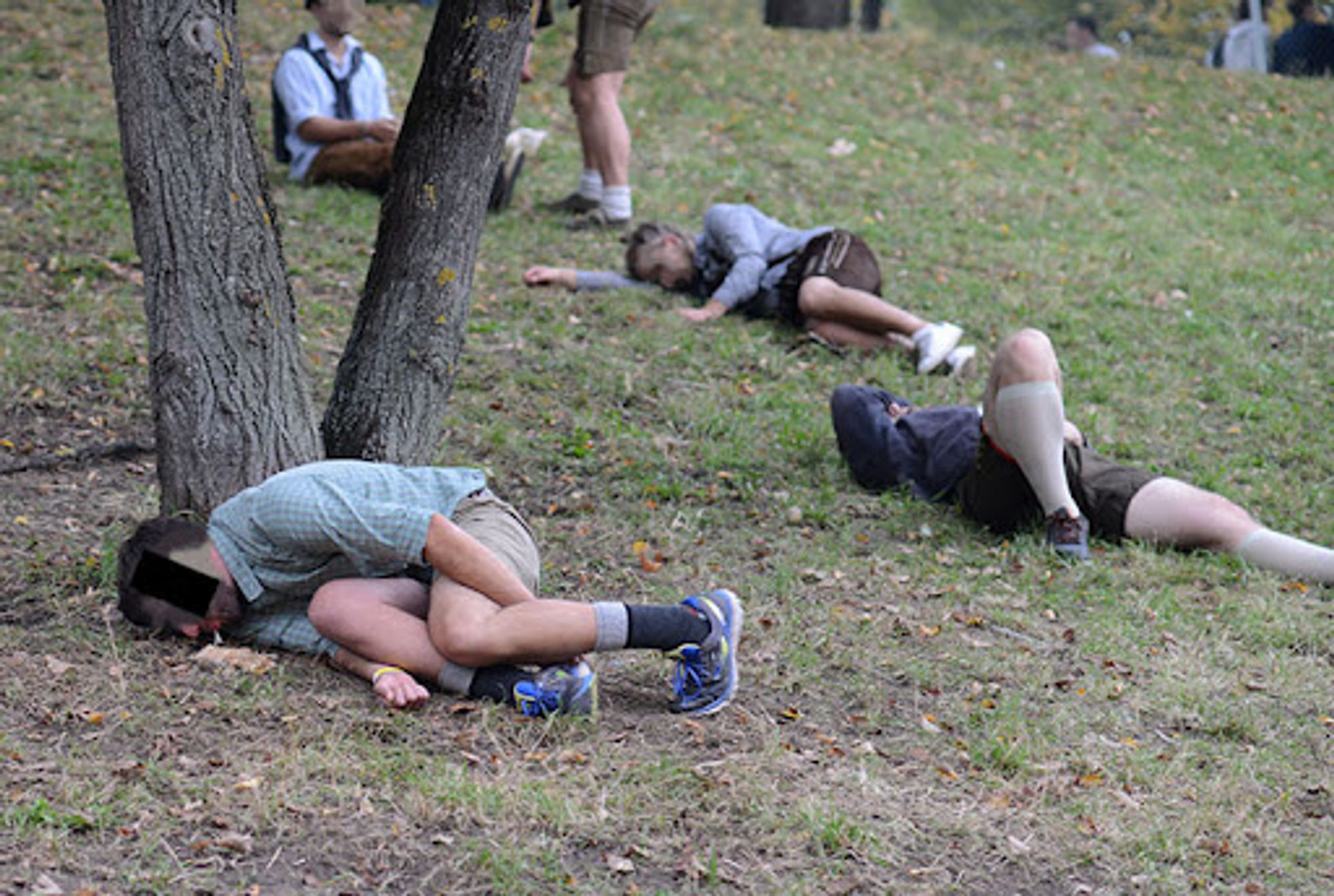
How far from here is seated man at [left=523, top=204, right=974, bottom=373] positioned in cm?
732

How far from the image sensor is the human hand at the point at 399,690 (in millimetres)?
3795

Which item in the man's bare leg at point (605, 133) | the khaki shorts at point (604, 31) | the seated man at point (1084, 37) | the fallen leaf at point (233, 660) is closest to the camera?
the fallen leaf at point (233, 660)

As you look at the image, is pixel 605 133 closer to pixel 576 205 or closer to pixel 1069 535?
pixel 576 205

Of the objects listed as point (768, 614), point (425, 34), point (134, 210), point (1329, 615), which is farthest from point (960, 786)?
point (425, 34)

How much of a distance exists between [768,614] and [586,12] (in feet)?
15.9

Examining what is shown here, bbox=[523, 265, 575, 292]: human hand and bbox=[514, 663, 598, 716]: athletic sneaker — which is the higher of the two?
bbox=[523, 265, 575, 292]: human hand

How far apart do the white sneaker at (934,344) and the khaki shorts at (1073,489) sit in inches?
65.8

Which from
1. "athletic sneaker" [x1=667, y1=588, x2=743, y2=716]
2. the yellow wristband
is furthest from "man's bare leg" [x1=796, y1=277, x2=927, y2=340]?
the yellow wristband

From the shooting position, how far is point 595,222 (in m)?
9.01

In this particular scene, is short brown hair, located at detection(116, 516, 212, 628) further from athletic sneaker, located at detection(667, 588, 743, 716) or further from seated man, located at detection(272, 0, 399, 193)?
seated man, located at detection(272, 0, 399, 193)

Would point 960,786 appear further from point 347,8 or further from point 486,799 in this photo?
point 347,8

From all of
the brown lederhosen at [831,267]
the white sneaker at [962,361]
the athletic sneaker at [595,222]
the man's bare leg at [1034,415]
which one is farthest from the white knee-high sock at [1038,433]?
the athletic sneaker at [595,222]

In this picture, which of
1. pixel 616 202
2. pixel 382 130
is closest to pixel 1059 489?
pixel 616 202

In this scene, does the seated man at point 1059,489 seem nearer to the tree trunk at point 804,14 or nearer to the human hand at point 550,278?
the human hand at point 550,278
